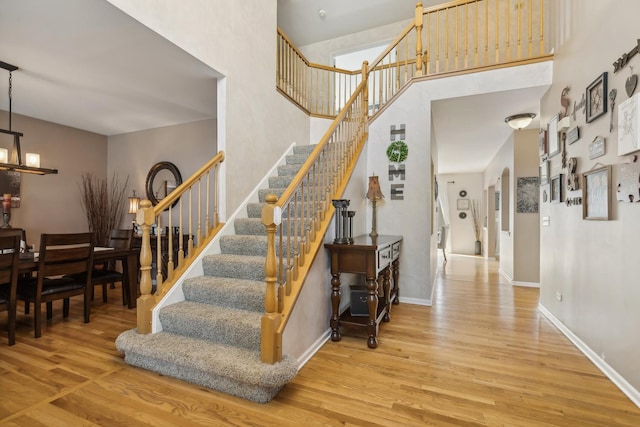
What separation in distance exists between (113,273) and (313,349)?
2846mm

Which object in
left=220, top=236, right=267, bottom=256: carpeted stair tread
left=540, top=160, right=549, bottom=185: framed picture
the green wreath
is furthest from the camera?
the green wreath

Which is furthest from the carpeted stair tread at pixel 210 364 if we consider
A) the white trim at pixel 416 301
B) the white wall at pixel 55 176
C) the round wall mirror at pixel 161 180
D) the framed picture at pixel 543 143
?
the white wall at pixel 55 176

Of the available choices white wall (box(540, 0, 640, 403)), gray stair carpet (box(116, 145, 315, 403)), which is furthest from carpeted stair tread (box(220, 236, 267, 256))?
white wall (box(540, 0, 640, 403))

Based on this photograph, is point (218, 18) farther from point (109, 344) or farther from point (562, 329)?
point (562, 329)

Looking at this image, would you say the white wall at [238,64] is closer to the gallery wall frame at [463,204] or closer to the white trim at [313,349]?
the white trim at [313,349]

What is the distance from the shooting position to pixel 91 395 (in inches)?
73.6

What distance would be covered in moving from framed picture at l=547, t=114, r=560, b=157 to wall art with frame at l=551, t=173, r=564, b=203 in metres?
0.28

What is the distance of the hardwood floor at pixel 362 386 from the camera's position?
5.50 ft

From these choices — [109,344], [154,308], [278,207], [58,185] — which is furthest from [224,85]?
[58,185]

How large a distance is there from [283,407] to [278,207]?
47.7 inches

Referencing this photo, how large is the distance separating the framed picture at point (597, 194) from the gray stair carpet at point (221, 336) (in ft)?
8.20

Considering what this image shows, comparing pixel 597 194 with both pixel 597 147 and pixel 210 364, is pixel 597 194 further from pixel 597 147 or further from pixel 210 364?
pixel 210 364

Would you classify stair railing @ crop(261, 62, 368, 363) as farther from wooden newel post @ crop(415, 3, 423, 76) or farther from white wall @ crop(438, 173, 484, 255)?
white wall @ crop(438, 173, 484, 255)

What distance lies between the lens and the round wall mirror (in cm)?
504
